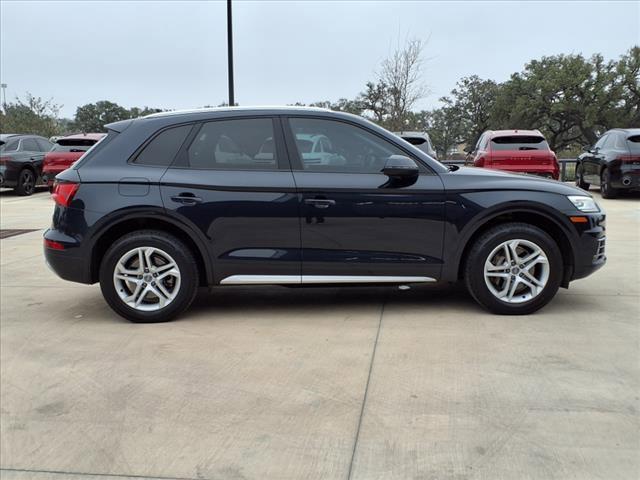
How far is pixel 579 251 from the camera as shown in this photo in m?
4.66

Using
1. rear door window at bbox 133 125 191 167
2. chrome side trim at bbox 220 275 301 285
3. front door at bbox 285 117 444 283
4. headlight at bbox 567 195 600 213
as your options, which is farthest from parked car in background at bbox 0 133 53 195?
headlight at bbox 567 195 600 213

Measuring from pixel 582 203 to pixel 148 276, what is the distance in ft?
11.4

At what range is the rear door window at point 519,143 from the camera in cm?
1324

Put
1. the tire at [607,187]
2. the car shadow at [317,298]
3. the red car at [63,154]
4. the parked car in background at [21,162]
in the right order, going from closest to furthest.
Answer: the car shadow at [317,298]
the tire at [607,187]
the red car at [63,154]
the parked car in background at [21,162]

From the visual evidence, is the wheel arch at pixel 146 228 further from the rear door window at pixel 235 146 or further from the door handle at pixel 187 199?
the rear door window at pixel 235 146

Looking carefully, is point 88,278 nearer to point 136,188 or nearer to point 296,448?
point 136,188

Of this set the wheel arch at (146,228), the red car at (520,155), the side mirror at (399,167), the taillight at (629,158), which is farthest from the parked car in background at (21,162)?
the taillight at (629,158)

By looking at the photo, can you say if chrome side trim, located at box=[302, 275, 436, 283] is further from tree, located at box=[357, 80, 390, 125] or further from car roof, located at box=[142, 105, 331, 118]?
tree, located at box=[357, 80, 390, 125]

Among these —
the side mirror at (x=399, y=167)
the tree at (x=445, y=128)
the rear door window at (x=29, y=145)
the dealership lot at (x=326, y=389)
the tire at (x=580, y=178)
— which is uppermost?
the tree at (x=445, y=128)

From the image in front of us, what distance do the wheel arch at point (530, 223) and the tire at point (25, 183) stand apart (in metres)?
14.7

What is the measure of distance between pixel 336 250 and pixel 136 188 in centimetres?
162

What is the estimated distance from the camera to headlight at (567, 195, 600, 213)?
4.69 metres

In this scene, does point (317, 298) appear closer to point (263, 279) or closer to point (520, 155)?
point (263, 279)

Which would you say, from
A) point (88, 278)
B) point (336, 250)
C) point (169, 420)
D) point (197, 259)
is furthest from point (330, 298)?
point (169, 420)
